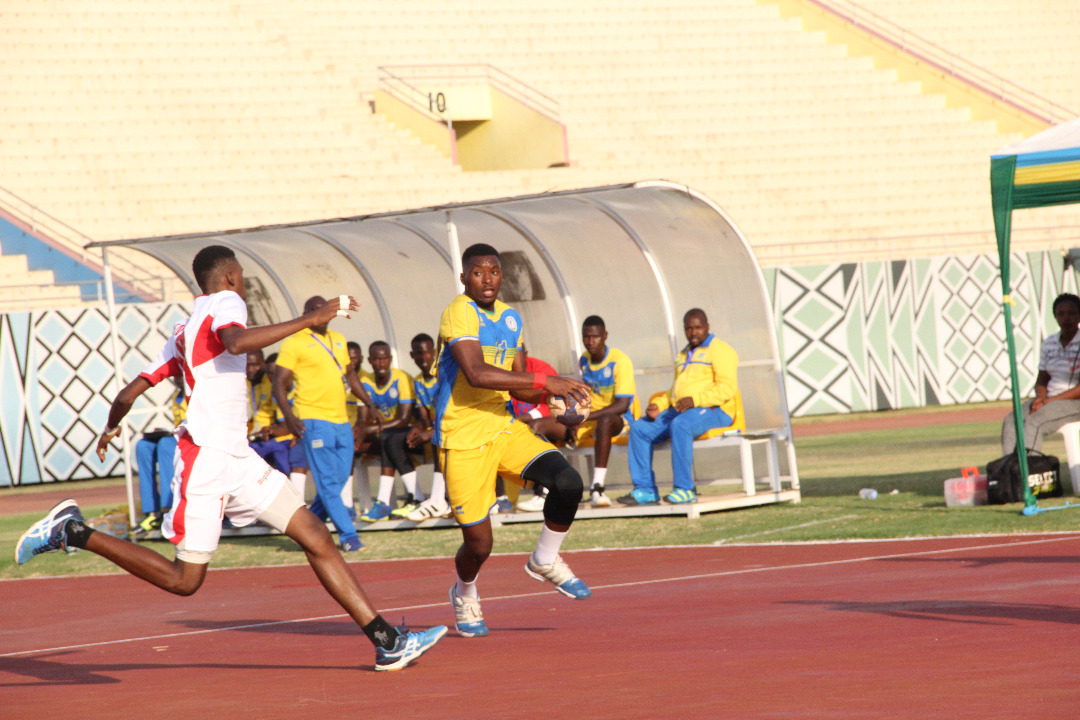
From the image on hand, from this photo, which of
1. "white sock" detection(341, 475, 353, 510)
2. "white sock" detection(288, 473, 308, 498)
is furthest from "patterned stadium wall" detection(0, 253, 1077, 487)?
"white sock" detection(341, 475, 353, 510)

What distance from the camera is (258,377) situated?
48.1 ft

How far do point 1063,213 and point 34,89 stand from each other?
24.6 metres

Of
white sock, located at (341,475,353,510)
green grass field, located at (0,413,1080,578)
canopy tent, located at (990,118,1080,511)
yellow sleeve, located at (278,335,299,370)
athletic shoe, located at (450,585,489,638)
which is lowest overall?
green grass field, located at (0,413,1080,578)

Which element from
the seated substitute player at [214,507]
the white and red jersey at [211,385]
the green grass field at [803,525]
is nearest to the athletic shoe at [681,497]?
the green grass field at [803,525]

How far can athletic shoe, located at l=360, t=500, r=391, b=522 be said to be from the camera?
46.9 feet

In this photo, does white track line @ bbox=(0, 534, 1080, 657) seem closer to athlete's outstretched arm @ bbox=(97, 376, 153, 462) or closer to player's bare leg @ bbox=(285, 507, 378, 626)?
athlete's outstretched arm @ bbox=(97, 376, 153, 462)

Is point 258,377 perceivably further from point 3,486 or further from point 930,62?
point 930,62

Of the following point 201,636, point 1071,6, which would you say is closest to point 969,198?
point 1071,6

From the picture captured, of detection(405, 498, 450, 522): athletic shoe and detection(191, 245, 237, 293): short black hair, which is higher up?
detection(191, 245, 237, 293): short black hair

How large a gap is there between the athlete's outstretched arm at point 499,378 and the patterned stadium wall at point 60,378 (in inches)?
653

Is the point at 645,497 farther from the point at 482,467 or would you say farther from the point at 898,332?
the point at 898,332

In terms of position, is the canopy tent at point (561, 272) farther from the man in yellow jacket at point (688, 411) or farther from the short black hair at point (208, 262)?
the short black hair at point (208, 262)

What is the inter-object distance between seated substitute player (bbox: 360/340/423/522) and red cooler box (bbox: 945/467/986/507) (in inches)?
202

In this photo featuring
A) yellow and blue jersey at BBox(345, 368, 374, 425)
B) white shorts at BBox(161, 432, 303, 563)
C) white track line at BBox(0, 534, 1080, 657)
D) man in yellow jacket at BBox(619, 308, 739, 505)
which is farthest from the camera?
yellow and blue jersey at BBox(345, 368, 374, 425)
